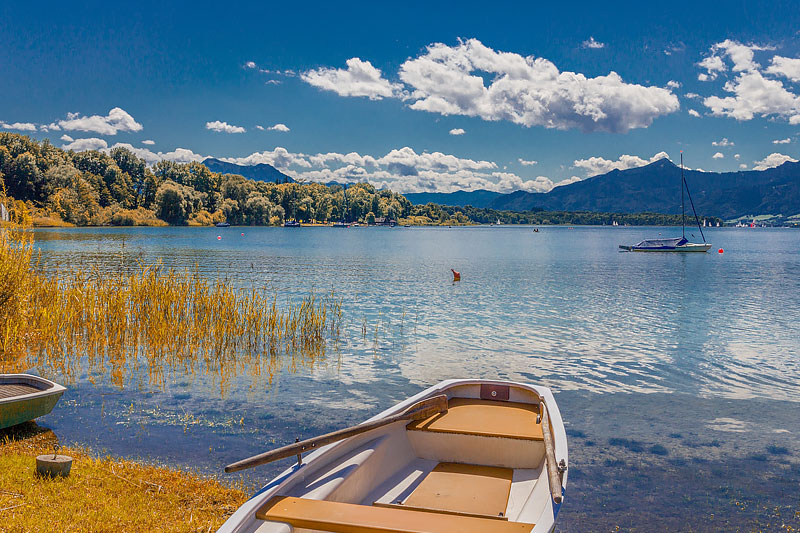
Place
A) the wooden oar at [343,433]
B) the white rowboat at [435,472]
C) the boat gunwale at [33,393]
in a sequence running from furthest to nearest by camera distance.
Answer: the boat gunwale at [33,393] < the wooden oar at [343,433] < the white rowboat at [435,472]

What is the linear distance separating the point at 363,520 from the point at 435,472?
95.6 inches

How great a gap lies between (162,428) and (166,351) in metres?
5.46

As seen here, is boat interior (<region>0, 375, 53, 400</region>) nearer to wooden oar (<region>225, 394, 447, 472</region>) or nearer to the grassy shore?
the grassy shore

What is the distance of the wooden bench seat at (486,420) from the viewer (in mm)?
6711

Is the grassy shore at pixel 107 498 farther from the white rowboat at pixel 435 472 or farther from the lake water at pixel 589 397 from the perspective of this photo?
the white rowboat at pixel 435 472

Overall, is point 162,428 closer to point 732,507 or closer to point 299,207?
point 732,507

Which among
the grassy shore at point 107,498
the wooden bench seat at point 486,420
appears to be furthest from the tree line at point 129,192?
the wooden bench seat at point 486,420

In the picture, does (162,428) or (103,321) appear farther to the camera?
(103,321)

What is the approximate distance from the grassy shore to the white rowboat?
68.5 inches

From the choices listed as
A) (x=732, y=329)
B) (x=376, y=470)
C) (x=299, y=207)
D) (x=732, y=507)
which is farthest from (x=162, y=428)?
(x=299, y=207)

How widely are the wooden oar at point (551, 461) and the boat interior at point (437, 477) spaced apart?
5.3 inches

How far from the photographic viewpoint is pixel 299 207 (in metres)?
183

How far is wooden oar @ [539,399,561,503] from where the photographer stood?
474 centimetres

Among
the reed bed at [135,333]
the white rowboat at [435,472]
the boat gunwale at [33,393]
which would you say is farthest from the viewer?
the reed bed at [135,333]
